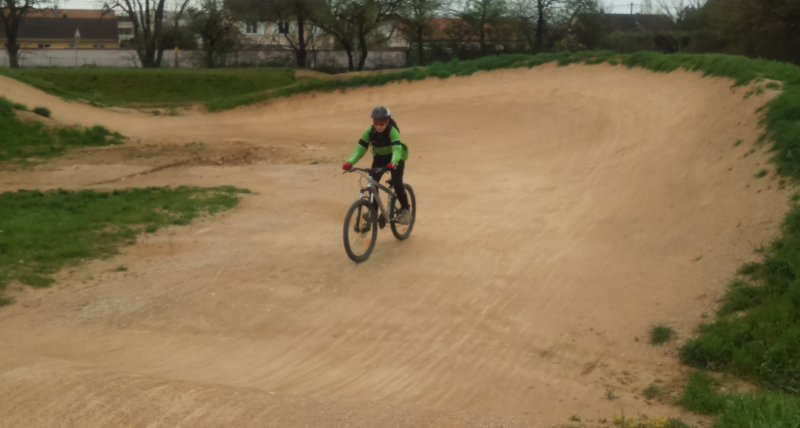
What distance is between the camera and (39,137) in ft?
67.7

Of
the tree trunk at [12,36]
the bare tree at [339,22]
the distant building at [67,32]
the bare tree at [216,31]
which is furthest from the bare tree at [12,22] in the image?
the distant building at [67,32]

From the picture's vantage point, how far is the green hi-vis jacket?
9945 mm

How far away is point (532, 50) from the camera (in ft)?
171

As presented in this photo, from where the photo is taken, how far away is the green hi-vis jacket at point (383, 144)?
32.6ft

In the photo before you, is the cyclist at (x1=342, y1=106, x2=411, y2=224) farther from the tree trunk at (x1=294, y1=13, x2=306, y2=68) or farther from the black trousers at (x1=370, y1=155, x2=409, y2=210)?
the tree trunk at (x1=294, y1=13, x2=306, y2=68)

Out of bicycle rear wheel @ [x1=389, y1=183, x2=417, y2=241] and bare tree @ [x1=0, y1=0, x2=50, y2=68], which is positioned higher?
bare tree @ [x1=0, y1=0, x2=50, y2=68]

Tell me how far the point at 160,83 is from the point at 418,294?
37.1 metres

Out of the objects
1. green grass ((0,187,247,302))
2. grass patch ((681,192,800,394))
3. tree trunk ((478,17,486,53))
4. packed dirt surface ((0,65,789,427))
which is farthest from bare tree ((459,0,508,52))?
grass patch ((681,192,800,394))

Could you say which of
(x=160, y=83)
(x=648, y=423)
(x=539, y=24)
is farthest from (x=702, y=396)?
(x=539, y=24)

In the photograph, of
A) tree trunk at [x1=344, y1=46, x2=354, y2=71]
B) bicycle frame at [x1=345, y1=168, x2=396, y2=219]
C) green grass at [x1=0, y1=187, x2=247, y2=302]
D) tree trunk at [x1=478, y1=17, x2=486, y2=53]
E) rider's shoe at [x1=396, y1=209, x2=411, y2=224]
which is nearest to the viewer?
green grass at [x1=0, y1=187, x2=247, y2=302]

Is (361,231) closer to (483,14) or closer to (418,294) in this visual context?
(418,294)

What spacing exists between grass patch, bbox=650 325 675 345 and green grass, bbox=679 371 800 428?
89cm

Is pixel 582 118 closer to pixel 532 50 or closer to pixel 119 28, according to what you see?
pixel 532 50

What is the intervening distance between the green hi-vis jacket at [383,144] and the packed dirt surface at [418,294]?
118 centimetres
